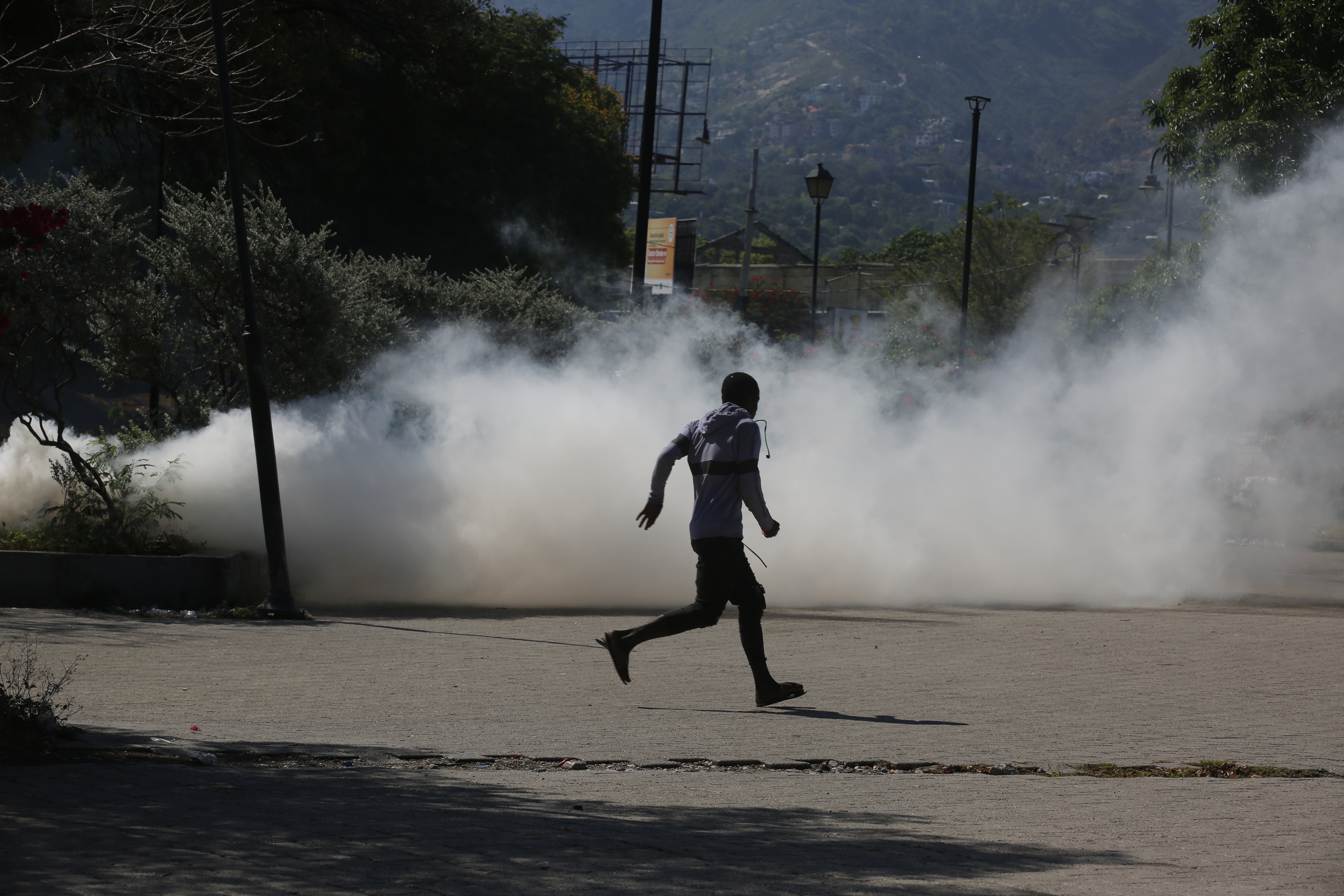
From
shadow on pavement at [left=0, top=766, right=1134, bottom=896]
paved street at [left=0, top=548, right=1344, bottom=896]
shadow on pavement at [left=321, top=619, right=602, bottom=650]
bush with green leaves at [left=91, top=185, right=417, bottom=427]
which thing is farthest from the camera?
bush with green leaves at [left=91, top=185, right=417, bottom=427]

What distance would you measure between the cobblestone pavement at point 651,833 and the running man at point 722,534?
5.40 feet

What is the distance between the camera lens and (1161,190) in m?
37.1

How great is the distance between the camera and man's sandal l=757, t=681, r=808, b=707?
7.34 m

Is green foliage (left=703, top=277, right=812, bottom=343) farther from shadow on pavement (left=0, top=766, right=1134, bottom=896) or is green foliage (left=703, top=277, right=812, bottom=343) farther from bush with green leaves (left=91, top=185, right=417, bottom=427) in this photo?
shadow on pavement (left=0, top=766, right=1134, bottom=896)

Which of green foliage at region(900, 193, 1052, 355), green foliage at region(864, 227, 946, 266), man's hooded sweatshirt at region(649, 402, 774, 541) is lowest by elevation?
man's hooded sweatshirt at region(649, 402, 774, 541)

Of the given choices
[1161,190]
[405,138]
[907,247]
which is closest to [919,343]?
[405,138]

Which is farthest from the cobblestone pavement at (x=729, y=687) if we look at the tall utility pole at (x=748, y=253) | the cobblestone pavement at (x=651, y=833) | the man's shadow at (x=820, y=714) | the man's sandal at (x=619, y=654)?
the tall utility pole at (x=748, y=253)

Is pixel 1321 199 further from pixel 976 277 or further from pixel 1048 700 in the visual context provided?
pixel 976 277

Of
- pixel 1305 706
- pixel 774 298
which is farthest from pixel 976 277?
pixel 1305 706

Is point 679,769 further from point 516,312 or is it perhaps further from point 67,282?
point 516,312

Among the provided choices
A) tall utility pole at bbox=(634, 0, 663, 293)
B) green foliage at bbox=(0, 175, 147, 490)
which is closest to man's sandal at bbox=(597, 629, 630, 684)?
green foliage at bbox=(0, 175, 147, 490)

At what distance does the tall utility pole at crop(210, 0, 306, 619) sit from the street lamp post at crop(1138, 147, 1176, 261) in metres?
14.0

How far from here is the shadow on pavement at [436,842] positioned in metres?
Result: 4.03

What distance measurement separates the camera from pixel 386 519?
12242 millimetres
